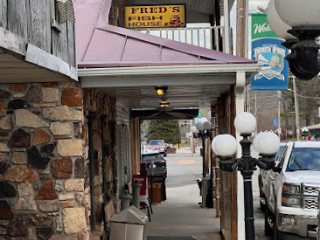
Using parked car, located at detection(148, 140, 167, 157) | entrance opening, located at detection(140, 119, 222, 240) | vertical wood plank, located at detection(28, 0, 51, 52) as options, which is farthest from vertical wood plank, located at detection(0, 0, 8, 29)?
parked car, located at detection(148, 140, 167, 157)

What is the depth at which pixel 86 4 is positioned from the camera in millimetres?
9773

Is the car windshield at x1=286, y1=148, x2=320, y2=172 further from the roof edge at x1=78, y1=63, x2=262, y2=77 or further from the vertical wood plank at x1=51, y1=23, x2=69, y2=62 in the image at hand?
the vertical wood plank at x1=51, y1=23, x2=69, y2=62

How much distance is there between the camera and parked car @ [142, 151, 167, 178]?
19.2m

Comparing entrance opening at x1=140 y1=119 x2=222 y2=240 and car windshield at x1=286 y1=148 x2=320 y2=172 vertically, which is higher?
car windshield at x1=286 y1=148 x2=320 y2=172

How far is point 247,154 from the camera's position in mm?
5824

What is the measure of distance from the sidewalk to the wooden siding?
17.5ft

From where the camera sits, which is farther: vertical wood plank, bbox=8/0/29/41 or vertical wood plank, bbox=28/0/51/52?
vertical wood plank, bbox=28/0/51/52

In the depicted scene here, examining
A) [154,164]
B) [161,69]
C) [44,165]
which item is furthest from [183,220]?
[154,164]

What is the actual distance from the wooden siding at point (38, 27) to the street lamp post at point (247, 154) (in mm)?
2056

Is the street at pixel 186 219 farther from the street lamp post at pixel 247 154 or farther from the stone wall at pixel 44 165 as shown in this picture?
the street lamp post at pixel 247 154

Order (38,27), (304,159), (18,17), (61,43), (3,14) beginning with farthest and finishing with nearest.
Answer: (304,159) < (61,43) < (38,27) < (18,17) < (3,14)

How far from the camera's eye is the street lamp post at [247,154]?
5730mm

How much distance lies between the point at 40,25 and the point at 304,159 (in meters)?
6.85

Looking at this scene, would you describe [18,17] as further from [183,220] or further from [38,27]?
[183,220]
